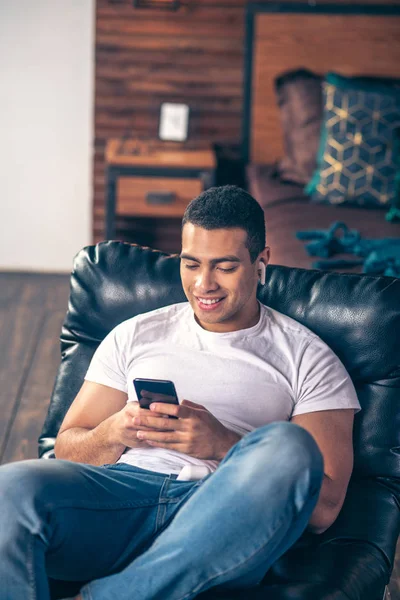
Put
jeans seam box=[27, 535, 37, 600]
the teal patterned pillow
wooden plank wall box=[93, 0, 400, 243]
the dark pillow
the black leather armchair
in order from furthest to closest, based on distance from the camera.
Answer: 1. wooden plank wall box=[93, 0, 400, 243]
2. the dark pillow
3. the teal patterned pillow
4. the black leather armchair
5. jeans seam box=[27, 535, 37, 600]

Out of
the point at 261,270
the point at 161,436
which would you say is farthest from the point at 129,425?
the point at 261,270

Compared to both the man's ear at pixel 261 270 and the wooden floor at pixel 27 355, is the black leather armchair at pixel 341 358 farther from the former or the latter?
the wooden floor at pixel 27 355

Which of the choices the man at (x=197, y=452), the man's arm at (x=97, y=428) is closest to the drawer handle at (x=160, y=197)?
the man at (x=197, y=452)

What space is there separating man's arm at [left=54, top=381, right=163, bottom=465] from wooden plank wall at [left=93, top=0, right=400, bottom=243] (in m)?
2.72

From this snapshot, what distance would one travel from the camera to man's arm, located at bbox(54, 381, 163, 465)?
1703mm

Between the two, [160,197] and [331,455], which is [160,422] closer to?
[331,455]

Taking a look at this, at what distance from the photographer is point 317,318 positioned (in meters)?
1.94

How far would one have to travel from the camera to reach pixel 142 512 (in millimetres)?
1632

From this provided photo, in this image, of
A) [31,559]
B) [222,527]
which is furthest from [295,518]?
[31,559]

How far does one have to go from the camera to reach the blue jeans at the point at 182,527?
4.69ft

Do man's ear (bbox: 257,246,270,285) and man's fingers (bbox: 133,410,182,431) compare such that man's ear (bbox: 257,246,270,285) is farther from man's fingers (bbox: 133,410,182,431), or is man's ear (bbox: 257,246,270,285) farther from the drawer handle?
the drawer handle

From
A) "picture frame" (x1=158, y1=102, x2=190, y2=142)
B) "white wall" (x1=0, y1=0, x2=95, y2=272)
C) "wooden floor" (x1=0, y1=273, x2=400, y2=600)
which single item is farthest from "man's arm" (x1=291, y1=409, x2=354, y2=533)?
"white wall" (x1=0, y1=0, x2=95, y2=272)

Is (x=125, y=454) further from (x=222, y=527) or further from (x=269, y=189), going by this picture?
(x=269, y=189)

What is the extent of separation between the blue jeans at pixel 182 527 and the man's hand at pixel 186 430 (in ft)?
0.34
